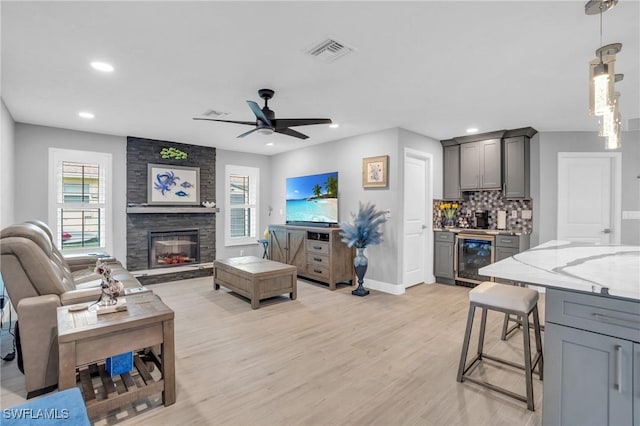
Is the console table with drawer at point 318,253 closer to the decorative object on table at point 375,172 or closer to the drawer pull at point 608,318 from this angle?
the decorative object on table at point 375,172

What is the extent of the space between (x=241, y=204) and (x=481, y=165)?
4797mm

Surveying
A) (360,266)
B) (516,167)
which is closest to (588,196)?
(516,167)

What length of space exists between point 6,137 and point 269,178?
4399 millimetres

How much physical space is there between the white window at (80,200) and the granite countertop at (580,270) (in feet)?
19.1

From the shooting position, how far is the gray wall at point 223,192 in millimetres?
6605

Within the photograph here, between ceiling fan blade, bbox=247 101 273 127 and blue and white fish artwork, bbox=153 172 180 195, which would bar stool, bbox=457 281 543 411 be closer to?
ceiling fan blade, bbox=247 101 273 127

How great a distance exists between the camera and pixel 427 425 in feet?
6.16

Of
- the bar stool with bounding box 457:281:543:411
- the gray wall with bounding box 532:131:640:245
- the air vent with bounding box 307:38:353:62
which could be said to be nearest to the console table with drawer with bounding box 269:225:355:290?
the bar stool with bounding box 457:281:543:411

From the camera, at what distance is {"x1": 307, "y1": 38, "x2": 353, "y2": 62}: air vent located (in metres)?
2.32

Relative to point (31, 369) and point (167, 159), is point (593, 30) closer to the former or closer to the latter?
point (31, 369)

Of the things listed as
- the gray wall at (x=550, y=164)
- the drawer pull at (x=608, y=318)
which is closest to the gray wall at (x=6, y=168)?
the drawer pull at (x=608, y=318)

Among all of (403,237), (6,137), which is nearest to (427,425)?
(403,237)

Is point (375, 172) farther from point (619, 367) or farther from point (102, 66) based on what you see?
point (619, 367)

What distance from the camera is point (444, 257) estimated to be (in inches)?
209
